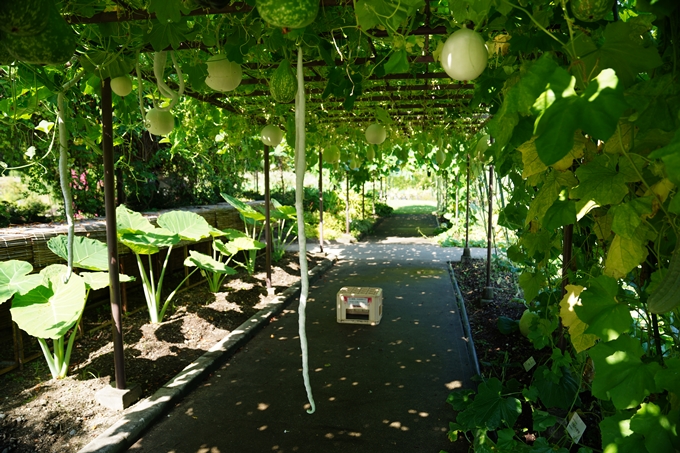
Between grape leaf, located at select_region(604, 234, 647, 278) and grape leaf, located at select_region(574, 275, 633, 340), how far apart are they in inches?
3.6

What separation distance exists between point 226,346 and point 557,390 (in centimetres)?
281

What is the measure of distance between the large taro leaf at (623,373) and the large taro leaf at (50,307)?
3027mm

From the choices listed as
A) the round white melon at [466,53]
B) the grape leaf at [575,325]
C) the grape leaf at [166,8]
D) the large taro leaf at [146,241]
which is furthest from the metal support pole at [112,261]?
the grape leaf at [575,325]

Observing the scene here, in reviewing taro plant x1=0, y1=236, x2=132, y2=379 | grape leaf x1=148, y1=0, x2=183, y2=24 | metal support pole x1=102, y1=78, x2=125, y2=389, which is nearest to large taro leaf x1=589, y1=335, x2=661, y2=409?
grape leaf x1=148, y1=0, x2=183, y2=24

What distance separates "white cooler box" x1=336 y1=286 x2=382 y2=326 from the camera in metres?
4.99

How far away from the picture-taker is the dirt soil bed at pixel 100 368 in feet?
9.01

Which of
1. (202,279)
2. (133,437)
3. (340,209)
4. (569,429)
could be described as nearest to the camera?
(569,429)

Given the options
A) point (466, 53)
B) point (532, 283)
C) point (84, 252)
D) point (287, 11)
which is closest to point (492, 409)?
point (532, 283)

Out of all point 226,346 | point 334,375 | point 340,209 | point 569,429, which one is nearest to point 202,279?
point 226,346

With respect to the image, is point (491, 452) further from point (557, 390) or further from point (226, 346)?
point (226, 346)

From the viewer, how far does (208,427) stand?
2967mm

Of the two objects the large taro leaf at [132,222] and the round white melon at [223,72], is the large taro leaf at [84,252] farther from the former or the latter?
the round white melon at [223,72]

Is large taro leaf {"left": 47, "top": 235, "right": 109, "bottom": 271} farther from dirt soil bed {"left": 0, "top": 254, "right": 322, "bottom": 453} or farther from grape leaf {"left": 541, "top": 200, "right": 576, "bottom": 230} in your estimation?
grape leaf {"left": 541, "top": 200, "right": 576, "bottom": 230}

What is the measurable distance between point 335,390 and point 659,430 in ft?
8.74
